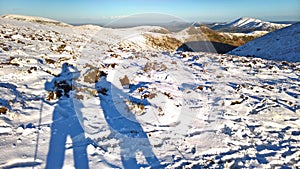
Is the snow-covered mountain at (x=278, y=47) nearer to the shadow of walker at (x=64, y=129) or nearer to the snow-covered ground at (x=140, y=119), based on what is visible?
the snow-covered ground at (x=140, y=119)

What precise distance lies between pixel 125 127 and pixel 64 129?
1.92m

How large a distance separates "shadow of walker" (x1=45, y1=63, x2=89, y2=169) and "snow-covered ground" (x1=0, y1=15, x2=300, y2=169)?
0.09 feet

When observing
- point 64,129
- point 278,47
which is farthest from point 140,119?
point 278,47

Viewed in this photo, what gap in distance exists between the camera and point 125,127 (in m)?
7.84

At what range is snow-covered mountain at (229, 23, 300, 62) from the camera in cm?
2718

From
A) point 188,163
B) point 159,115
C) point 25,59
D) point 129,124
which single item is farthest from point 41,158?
point 25,59

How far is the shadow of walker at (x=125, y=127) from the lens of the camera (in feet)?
20.6

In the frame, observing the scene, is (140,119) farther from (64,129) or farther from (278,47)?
(278,47)

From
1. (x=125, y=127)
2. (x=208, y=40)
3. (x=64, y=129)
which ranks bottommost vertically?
(x=125, y=127)

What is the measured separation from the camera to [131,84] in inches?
481

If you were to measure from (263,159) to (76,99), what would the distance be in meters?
7.04

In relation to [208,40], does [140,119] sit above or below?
below

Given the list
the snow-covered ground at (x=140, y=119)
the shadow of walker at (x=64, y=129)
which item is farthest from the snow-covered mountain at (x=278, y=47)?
the shadow of walker at (x=64, y=129)

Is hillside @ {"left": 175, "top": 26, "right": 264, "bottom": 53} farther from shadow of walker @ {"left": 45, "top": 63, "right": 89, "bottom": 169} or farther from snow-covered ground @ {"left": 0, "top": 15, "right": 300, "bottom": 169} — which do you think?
shadow of walker @ {"left": 45, "top": 63, "right": 89, "bottom": 169}
